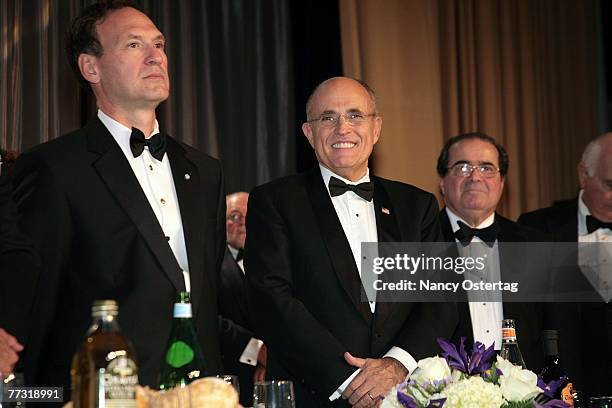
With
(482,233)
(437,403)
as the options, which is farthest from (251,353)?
(437,403)

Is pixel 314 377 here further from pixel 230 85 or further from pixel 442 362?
pixel 230 85

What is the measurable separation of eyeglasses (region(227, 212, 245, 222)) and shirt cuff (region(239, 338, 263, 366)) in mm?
687

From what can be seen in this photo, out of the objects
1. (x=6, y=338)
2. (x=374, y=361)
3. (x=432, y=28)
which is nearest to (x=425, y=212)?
(x=374, y=361)

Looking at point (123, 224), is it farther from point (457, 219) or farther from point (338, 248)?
point (457, 219)

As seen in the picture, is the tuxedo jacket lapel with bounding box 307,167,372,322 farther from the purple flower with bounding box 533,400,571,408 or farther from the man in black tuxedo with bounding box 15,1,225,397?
the purple flower with bounding box 533,400,571,408

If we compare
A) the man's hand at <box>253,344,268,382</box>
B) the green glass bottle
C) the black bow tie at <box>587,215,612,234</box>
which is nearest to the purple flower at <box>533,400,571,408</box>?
the green glass bottle

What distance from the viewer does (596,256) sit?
4.20 m

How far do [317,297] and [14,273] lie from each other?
1061mm

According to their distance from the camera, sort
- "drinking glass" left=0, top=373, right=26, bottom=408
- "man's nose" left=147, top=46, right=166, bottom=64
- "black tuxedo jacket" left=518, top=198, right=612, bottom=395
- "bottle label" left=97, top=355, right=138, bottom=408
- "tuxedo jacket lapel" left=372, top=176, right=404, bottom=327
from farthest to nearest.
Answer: "black tuxedo jacket" left=518, top=198, right=612, bottom=395 → "tuxedo jacket lapel" left=372, top=176, right=404, bottom=327 → "man's nose" left=147, top=46, right=166, bottom=64 → "drinking glass" left=0, top=373, right=26, bottom=408 → "bottle label" left=97, top=355, right=138, bottom=408

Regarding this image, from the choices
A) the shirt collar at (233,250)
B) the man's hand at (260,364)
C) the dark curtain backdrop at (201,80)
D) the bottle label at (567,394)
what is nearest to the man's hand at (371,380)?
the bottle label at (567,394)

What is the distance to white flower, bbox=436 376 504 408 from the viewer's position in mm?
1935

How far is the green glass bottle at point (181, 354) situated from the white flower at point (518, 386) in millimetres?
652

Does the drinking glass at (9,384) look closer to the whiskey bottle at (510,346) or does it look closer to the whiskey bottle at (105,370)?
the whiskey bottle at (105,370)

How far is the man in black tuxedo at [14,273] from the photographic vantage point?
2516mm
